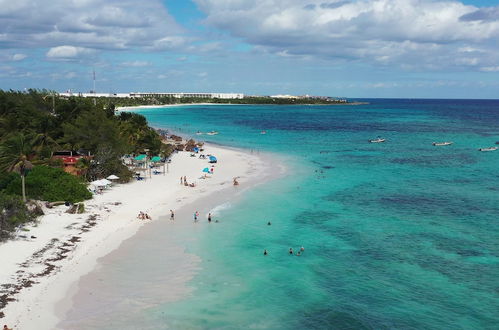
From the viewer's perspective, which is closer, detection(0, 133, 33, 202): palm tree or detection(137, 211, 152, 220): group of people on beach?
detection(137, 211, 152, 220): group of people on beach

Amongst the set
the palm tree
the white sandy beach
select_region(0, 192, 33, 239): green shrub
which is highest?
the palm tree

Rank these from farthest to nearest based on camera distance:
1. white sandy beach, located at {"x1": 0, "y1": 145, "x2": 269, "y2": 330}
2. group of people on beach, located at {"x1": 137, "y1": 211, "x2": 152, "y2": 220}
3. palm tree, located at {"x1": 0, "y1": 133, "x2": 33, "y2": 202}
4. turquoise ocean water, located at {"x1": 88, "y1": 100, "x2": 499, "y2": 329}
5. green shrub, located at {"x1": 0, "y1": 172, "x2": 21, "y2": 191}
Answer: green shrub, located at {"x1": 0, "y1": 172, "x2": 21, "y2": 191} < palm tree, located at {"x1": 0, "y1": 133, "x2": 33, "y2": 202} < group of people on beach, located at {"x1": 137, "y1": 211, "x2": 152, "y2": 220} < turquoise ocean water, located at {"x1": 88, "y1": 100, "x2": 499, "y2": 329} < white sandy beach, located at {"x1": 0, "y1": 145, "x2": 269, "y2": 330}

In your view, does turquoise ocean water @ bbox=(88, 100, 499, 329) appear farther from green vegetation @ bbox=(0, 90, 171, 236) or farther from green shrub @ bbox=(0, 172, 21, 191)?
green shrub @ bbox=(0, 172, 21, 191)

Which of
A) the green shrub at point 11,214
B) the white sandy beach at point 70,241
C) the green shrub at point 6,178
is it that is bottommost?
the white sandy beach at point 70,241

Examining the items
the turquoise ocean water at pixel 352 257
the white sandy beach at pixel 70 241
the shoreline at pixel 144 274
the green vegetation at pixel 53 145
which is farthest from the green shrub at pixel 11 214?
the turquoise ocean water at pixel 352 257

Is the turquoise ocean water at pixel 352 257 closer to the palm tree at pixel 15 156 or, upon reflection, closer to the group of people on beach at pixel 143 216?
the group of people on beach at pixel 143 216

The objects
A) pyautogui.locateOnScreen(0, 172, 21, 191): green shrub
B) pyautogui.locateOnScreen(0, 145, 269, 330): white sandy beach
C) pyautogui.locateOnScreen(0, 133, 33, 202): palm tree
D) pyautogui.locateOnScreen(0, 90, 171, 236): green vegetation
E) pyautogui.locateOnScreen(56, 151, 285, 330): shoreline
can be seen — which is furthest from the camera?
pyautogui.locateOnScreen(0, 172, 21, 191): green shrub

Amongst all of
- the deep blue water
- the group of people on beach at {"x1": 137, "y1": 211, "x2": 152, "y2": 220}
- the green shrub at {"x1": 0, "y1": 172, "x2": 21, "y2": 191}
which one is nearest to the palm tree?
the green shrub at {"x1": 0, "y1": 172, "x2": 21, "y2": 191}

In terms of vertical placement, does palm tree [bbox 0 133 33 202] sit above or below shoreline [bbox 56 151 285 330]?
above
